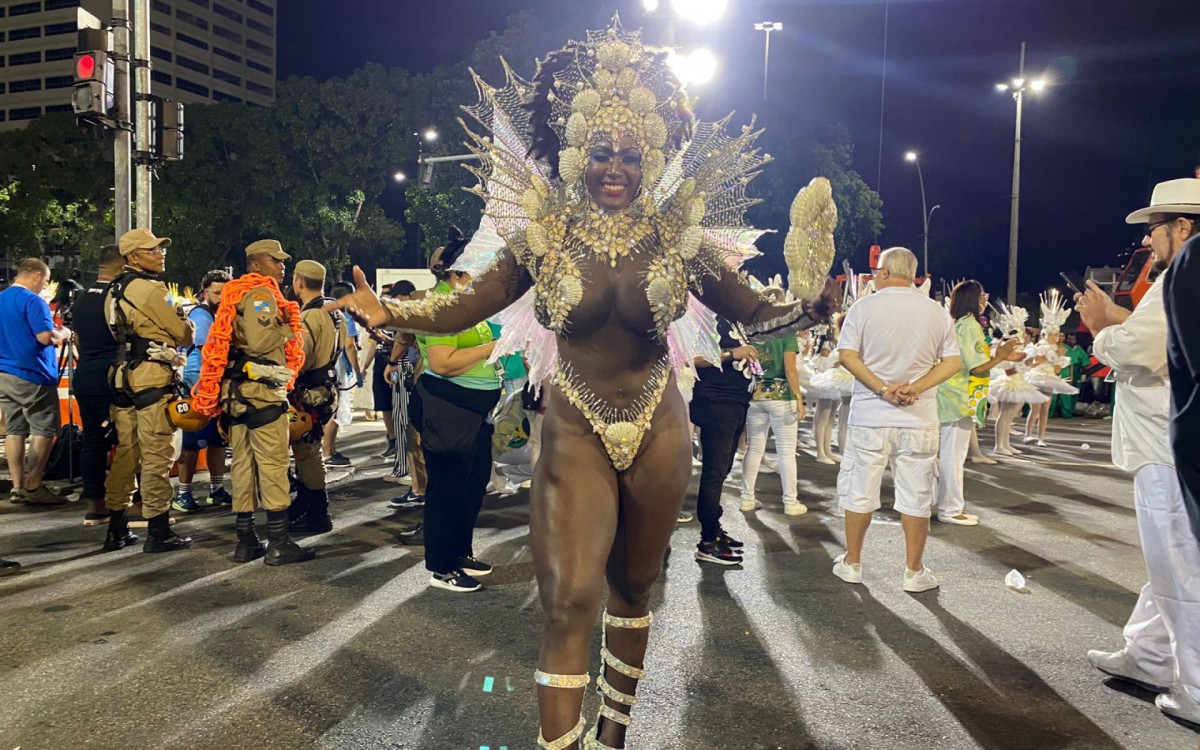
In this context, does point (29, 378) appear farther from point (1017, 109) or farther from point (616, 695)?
point (1017, 109)

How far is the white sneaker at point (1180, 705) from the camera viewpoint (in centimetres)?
340

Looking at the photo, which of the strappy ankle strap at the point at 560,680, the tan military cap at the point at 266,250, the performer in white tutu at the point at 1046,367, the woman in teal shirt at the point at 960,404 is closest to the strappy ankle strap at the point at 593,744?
the strappy ankle strap at the point at 560,680

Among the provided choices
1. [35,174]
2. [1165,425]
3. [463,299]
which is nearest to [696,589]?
[1165,425]

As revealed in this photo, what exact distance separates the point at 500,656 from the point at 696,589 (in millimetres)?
1596

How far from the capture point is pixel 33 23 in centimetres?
8825

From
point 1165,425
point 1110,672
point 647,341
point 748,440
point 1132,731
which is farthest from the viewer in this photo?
point 748,440

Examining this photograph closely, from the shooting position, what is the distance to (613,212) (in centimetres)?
293

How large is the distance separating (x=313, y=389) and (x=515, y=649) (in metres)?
3.12

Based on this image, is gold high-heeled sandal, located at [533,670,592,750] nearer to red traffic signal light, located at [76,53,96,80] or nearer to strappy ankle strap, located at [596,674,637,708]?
strappy ankle strap, located at [596,674,637,708]

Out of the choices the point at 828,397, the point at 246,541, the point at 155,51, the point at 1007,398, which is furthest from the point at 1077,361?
the point at 155,51

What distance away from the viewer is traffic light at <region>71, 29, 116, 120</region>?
9.02 meters

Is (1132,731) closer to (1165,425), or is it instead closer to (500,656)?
(1165,425)

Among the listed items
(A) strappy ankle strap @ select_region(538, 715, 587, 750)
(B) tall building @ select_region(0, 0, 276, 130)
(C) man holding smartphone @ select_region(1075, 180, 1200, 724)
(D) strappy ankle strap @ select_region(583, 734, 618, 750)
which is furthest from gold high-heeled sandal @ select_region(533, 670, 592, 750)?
(B) tall building @ select_region(0, 0, 276, 130)

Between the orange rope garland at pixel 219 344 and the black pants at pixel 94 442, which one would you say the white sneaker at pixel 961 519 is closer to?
the orange rope garland at pixel 219 344
